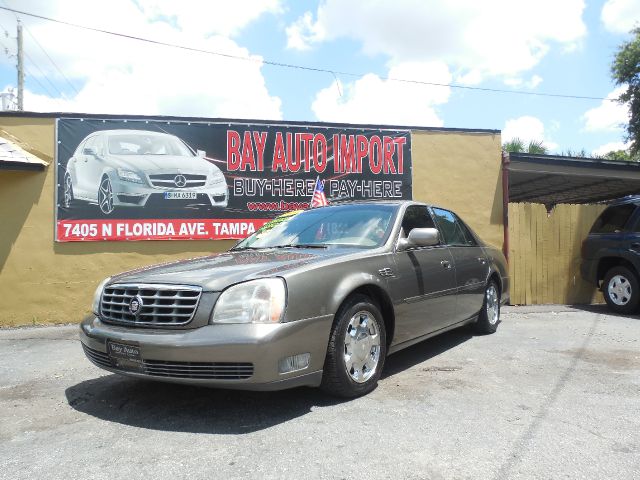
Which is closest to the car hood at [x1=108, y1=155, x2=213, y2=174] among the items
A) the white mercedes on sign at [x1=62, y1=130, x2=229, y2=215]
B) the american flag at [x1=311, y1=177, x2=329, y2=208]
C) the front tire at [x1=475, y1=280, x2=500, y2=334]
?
the white mercedes on sign at [x1=62, y1=130, x2=229, y2=215]

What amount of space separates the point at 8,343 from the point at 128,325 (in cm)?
419

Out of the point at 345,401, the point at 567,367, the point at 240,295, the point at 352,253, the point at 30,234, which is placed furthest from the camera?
the point at 30,234

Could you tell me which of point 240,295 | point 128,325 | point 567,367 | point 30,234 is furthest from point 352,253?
point 30,234

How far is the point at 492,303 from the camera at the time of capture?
6312 millimetres

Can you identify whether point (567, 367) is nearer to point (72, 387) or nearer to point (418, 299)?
point (418, 299)

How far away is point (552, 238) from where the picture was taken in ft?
30.4

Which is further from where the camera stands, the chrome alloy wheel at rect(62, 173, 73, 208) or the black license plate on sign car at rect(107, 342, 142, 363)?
the chrome alloy wheel at rect(62, 173, 73, 208)

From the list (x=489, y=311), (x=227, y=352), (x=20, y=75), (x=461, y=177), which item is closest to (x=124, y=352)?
(x=227, y=352)

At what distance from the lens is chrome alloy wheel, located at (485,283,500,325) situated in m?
6.20

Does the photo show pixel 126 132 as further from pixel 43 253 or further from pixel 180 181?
pixel 43 253

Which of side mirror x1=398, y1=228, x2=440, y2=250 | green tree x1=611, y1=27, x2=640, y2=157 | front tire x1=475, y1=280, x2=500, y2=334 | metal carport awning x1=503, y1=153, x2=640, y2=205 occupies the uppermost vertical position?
green tree x1=611, y1=27, x2=640, y2=157

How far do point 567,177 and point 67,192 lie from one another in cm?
1015

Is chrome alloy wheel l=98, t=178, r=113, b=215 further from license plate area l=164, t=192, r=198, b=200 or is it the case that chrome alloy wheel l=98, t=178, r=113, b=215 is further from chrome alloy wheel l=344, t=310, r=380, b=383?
chrome alloy wheel l=344, t=310, r=380, b=383

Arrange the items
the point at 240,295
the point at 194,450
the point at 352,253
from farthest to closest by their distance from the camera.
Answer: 1. the point at 352,253
2. the point at 240,295
3. the point at 194,450
